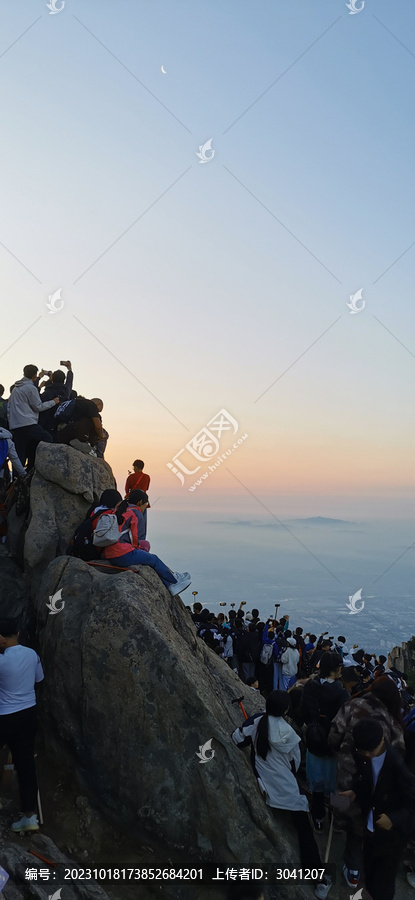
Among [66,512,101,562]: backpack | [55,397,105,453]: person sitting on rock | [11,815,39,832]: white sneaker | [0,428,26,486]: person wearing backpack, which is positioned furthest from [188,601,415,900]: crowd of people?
[0,428,26,486]: person wearing backpack

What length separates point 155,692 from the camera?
26.6ft

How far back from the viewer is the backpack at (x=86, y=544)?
392 inches

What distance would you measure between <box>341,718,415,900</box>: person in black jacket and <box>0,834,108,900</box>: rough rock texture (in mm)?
3419

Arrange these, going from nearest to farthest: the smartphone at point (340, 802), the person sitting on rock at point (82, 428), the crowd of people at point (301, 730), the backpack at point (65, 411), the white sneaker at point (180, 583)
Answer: the crowd of people at point (301, 730)
the smartphone at point (340, 802)
the white sneaker at point (180, 583)
the person sitting on rock at point (82, 428)
the backpack at point (65, 411)

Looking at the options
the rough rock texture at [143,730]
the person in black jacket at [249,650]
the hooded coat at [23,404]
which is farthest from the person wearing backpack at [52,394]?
the person in black jacket at [249,650]

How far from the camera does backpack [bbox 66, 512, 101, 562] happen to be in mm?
9969

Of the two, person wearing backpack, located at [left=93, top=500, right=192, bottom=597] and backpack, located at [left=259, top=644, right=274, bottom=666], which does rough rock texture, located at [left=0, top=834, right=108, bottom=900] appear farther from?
backpack, located at [left=259, top=644, right=274, bottom=666]

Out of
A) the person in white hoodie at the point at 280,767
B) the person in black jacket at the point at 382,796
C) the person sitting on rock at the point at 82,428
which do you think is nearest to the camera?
the person in black jacket at the point at 382,796

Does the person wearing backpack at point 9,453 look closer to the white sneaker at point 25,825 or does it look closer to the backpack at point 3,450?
the backpack at point 3,450

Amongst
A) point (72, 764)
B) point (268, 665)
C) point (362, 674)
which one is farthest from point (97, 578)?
point (362, 674)

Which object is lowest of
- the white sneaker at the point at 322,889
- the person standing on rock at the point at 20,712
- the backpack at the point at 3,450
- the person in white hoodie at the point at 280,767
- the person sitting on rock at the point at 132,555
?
the person standing on rock at the point at 20,712

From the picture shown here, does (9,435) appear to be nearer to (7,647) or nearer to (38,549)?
(38,549)

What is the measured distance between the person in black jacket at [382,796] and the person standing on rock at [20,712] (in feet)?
13.6

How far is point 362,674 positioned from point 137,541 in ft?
27.4
